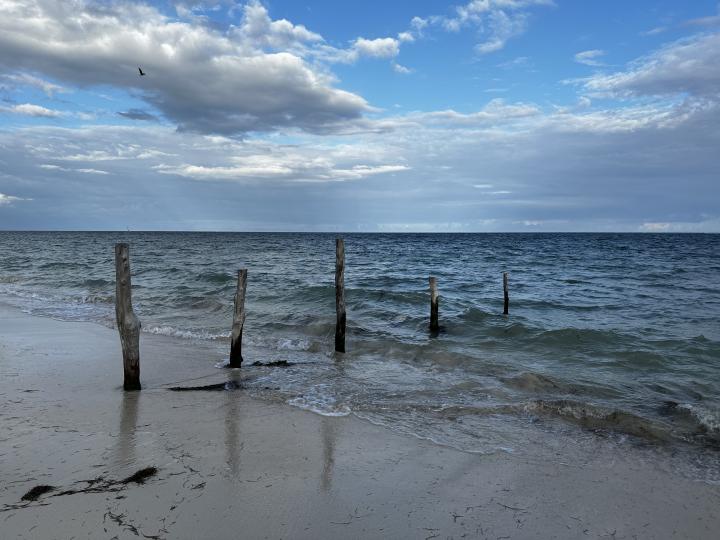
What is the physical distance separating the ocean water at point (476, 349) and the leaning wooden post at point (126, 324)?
202 centimetres

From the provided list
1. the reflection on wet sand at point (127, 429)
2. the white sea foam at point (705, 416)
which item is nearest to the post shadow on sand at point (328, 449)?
the reflection on wet sand at point (127, 429)

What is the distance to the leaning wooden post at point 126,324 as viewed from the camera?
8.50m

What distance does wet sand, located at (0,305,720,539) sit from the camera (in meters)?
4.39

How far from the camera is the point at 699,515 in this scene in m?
5.02

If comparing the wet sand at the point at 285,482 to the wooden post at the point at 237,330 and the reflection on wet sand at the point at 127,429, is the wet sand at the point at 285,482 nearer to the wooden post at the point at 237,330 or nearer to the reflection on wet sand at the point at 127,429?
the reflection on wet sand at the point at 127,429

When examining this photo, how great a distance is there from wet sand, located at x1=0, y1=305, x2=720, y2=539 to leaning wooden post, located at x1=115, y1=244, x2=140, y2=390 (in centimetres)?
55

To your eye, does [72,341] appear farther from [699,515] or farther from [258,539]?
[699,515]

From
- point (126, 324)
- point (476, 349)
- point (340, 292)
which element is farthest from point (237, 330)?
point (476, 349)

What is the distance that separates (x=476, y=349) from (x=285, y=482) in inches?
370

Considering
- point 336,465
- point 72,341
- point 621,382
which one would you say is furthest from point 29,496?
point 621,382

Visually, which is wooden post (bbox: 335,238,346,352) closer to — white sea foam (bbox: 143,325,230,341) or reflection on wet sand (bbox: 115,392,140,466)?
white sea foam (bbox: 143,325,230,341)

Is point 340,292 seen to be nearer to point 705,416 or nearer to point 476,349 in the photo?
point 476,349

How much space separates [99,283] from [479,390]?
24526 mm

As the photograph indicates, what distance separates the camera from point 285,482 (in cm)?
520
